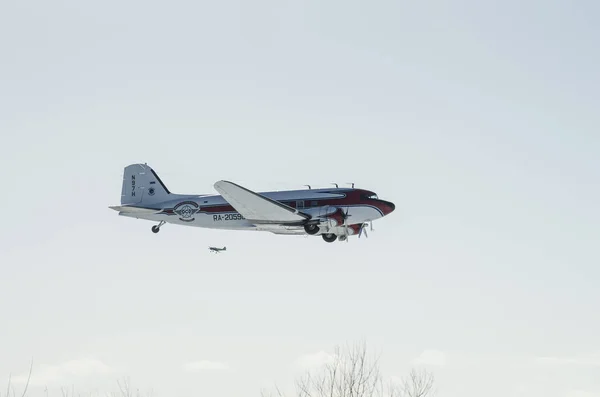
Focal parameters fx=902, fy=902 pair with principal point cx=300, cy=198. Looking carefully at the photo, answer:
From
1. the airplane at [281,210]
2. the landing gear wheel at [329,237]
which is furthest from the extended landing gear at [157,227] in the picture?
the landing gear wheel at [329,237]

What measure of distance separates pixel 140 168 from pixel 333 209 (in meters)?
16.1

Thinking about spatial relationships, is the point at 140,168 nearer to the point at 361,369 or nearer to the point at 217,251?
the point at 217,251

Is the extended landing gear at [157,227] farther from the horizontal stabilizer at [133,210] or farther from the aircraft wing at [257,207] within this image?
the aircraft wing at [257,207]

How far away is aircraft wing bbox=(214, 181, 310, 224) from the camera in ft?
175

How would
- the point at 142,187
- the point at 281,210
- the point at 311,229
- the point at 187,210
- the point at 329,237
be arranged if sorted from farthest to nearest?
the point at 142,187
the point at 187,210
the point at 329,237
the point at 311,229
the point at 281,210

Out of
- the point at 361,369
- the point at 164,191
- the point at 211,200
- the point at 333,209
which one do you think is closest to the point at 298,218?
the point at 333,209

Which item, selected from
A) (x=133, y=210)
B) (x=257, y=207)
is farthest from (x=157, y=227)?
(x=257, y=207)

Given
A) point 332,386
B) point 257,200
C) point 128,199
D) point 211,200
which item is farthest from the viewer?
point 128,199

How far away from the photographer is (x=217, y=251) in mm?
55531

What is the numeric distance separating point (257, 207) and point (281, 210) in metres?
1.50

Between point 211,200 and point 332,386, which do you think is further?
point 211,200

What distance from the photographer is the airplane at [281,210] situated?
54.2 metres

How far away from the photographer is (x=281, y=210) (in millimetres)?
54125

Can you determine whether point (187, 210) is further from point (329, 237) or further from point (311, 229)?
point (329, 237)
